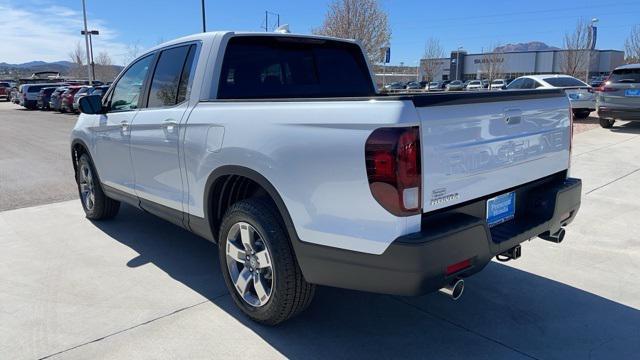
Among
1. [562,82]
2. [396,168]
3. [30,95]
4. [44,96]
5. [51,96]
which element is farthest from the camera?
[30,95]

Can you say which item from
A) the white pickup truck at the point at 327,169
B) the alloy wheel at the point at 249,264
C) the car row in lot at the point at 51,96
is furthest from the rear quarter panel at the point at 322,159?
the car row in lot at the point at 51,96

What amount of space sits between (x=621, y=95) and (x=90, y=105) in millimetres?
13238

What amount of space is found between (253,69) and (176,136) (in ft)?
2.58

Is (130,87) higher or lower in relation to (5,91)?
higher

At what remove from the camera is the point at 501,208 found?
10.1ft

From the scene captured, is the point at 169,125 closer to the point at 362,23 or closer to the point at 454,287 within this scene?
the point at 454,287

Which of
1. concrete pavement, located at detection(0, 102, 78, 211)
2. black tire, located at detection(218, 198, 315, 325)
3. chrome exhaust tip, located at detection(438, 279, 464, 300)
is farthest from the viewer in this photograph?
concrete pavement, located at detection(0, 102, 78, 211)

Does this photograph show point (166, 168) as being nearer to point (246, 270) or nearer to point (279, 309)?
point (246, 270)

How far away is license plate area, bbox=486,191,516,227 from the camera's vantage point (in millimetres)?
2975

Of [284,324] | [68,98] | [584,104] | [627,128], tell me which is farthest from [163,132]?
[68,98]

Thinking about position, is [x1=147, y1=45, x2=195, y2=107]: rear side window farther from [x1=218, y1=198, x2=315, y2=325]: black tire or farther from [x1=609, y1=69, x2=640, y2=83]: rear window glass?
[x1=609, y1=69, x2=640, y2=83]: rear window glass

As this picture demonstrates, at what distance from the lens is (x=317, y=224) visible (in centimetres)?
269

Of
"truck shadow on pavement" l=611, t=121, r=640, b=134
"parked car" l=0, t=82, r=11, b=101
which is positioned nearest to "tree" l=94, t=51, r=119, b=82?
"parked car" l=0, t=82, r=11, b=101

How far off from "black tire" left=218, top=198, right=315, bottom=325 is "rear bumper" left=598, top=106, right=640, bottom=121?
1314 centimetres
